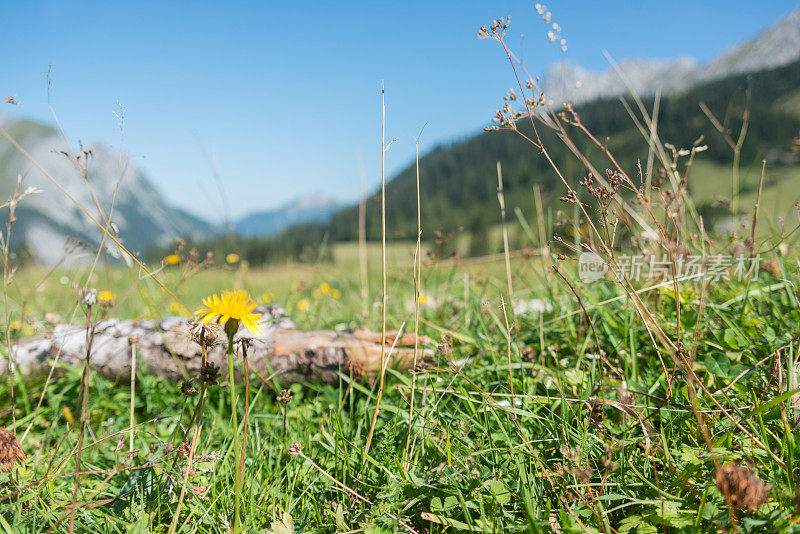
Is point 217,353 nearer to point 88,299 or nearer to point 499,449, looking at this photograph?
point 88,299

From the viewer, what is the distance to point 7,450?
1173 mm

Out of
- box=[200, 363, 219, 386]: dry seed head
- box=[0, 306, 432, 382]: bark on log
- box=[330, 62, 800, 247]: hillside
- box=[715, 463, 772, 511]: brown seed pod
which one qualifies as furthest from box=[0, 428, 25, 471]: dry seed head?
box=[330, 62, 800, 247]: hillside

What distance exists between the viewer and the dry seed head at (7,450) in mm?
1165

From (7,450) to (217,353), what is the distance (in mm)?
1206

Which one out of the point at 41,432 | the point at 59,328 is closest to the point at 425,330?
the point at 41,432

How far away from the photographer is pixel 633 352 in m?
1.74

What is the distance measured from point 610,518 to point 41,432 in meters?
2.49

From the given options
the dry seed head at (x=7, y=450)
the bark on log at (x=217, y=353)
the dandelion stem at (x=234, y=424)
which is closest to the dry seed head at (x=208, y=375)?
the dandelion stem at (x=234, y=424)

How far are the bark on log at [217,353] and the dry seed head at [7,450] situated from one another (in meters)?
0.92

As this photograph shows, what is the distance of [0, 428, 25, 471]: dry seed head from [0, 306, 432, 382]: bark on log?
92cm

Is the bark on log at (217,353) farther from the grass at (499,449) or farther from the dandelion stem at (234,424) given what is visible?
the dandelion stem at (234,424)

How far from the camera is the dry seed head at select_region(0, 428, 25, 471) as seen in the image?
1165 mm

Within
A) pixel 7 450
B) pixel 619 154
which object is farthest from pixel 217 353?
pixel 619 154

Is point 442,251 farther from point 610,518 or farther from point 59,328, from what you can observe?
point 59,328
